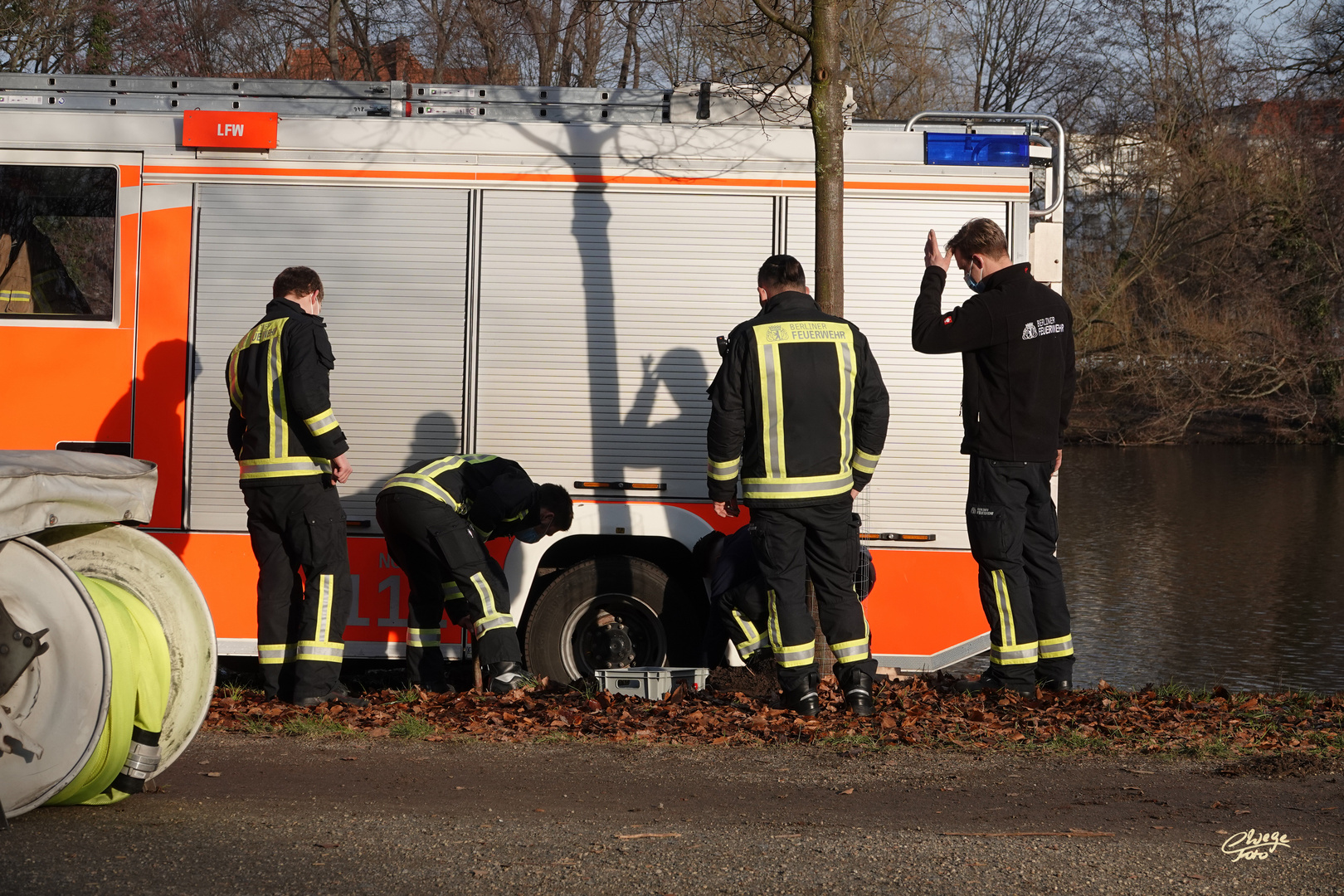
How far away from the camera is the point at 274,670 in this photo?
5.87 meters

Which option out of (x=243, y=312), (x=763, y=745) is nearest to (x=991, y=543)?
(x=763, y=745)

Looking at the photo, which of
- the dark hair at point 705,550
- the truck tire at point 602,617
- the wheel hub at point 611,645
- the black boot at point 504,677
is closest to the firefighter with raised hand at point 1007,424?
the dark hair at point 705,550

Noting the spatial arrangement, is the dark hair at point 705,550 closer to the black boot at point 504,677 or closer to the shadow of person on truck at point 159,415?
the black boot at point 504,677

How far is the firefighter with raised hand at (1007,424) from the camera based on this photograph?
18.6 ft

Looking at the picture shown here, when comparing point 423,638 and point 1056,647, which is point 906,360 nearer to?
point 1056,647

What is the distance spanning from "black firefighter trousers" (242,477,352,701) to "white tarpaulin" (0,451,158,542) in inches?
60.3

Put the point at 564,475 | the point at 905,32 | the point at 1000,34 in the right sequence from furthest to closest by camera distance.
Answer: the point at 1000,34 → the point at 905,32 → the point at 564,475

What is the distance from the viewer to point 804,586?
5504mm


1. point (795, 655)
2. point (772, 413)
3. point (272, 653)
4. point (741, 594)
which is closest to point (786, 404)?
point (772, 413)

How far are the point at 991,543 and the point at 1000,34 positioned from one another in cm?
2577

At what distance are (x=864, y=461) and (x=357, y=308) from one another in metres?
2.61

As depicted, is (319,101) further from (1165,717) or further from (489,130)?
(1165,717)

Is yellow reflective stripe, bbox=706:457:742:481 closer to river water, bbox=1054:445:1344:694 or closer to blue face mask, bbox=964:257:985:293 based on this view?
blue face mask, bbox=964:257:985:293
